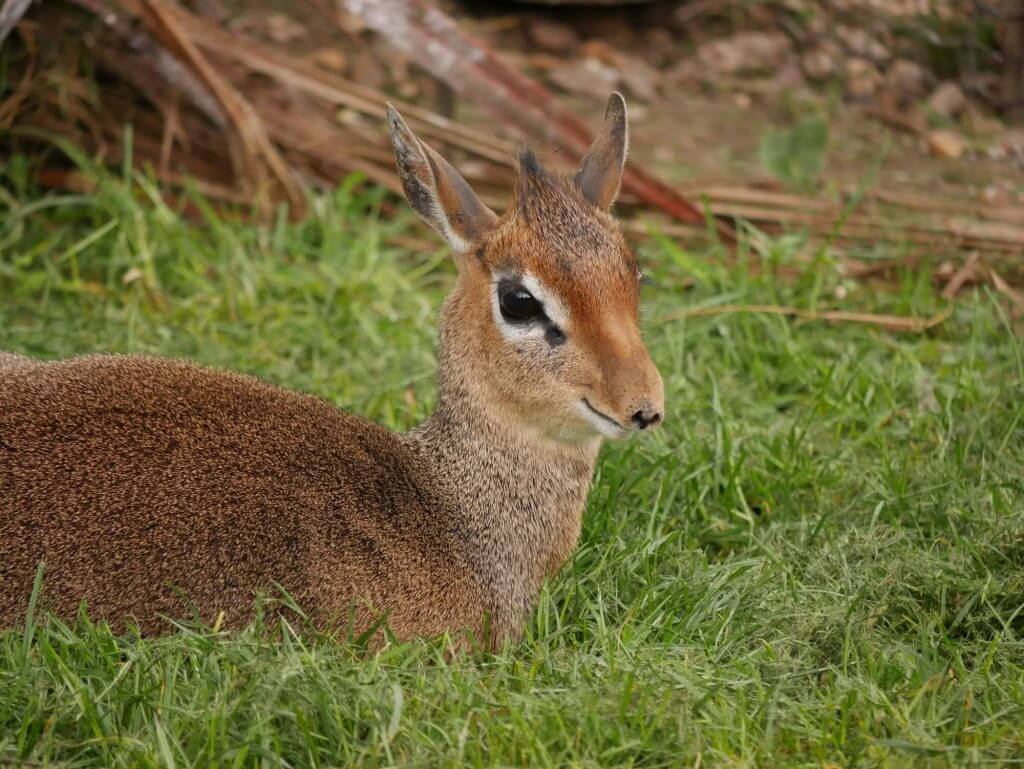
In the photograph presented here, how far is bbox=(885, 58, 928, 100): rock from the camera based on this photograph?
7.37 meters

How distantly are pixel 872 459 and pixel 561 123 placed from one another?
2.11m

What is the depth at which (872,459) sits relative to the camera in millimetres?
4547

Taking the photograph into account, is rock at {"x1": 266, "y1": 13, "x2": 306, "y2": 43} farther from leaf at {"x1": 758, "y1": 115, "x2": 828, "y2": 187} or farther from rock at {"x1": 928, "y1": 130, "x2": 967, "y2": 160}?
rock at {"x1": 928, "y1": 130, "x2": 967, "y2": 160}

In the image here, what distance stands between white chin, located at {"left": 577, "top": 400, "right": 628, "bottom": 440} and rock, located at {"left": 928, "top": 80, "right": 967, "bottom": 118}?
14.9ft

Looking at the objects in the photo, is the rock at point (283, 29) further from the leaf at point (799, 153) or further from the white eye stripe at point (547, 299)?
the white eye stripe at point (547, 299)

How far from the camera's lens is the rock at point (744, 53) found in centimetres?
782

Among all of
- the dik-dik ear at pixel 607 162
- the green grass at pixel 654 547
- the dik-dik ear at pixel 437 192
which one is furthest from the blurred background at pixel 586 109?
the dik-dik ear at pixel 437 192

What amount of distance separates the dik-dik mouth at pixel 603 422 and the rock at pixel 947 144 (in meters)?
4.14

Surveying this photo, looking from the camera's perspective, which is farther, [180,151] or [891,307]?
[180,151]

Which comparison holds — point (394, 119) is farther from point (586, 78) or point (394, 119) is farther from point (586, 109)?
point (586, 78)

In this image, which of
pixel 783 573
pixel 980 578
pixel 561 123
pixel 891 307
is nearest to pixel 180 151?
pixel 561 123

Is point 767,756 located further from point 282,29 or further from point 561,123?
point 282,29

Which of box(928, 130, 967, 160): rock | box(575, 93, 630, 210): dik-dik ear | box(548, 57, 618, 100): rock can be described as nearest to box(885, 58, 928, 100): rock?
box(928, 130, 967, 160): rock

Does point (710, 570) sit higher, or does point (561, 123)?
point (561, 123)
